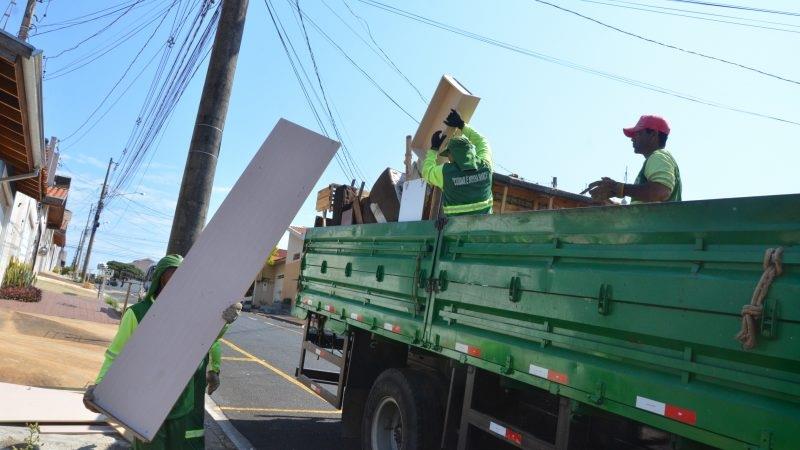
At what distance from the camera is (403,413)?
448cm

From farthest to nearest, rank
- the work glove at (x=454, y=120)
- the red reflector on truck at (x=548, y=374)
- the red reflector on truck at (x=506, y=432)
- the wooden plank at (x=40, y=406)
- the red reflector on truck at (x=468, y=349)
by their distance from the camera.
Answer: the work glove at (x=454, y=120)
the wooden plank at (x=40, y=406)
the red reflector on truck at (x=468, y=349)
the red reflector on truck at (x=506, y=432)
the red reflector on truck at (x=548, y=374)

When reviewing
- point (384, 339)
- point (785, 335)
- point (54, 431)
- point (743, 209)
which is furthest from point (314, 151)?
point (54, 431)

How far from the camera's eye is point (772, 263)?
7.38 ft

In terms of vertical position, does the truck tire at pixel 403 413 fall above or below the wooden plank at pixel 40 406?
above

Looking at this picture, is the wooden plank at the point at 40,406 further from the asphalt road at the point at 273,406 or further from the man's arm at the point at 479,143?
the man's arm at the point at 479,143

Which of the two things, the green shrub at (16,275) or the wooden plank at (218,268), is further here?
the green shrub at (16,275)

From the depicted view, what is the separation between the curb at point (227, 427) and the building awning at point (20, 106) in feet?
13.6

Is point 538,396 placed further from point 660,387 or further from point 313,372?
point 313,372

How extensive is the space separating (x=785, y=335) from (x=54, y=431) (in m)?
5.27

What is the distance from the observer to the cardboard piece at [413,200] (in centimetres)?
596

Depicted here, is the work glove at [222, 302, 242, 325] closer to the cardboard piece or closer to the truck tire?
the truck tire

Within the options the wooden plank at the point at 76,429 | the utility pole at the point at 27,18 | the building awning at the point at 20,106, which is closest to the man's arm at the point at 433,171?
the wooden plank at the point at 76,429

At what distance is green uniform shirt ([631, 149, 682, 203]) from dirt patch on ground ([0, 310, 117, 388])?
6318 mm

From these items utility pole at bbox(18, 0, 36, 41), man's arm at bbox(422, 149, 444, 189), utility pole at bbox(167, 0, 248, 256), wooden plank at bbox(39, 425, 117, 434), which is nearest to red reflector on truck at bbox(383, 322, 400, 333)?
man's arm at bbox(422, 149, 444, 189)
